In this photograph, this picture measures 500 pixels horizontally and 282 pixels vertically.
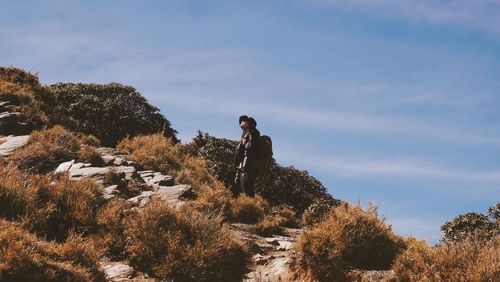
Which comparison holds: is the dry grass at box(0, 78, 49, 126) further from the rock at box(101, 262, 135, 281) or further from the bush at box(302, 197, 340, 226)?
the rock at box(101, 262, 135, 281)

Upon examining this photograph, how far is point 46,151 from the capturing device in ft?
46.3

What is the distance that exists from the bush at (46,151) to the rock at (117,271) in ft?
18.9

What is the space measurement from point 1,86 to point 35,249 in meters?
14.8

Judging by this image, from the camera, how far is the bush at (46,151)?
43.9 feet

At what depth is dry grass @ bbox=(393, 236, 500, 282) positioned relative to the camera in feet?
22.9

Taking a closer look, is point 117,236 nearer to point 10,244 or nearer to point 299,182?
point 10,244

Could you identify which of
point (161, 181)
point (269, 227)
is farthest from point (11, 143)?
point (269, 227)

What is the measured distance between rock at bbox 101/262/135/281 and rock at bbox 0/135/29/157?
746 centimetres

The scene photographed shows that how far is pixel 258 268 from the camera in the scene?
30.8ft

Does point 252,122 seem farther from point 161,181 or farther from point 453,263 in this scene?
point 453,263

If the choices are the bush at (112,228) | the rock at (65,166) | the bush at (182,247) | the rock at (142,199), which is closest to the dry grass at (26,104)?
the rock at (65,166)

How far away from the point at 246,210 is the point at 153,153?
5.42 m

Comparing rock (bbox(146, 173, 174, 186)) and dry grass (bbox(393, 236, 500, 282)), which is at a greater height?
rock (bbox(146, 173, 174, 186))

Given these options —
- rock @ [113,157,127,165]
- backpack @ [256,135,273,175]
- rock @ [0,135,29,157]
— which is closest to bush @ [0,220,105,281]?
rock @ [0,135,29,157]
